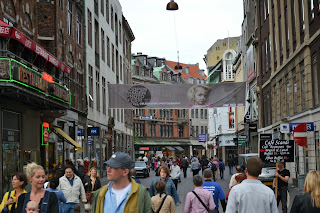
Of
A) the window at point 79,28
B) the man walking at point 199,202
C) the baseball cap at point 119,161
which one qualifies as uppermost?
the window at point 79,28

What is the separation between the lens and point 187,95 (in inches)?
1196

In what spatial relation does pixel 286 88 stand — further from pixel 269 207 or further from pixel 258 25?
pixel 269 207

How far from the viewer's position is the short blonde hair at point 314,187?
6.74 m

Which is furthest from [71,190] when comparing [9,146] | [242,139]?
[242,139]

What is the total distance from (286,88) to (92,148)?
15220 millimetres

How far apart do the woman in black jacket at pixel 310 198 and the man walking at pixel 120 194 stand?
2281 mm

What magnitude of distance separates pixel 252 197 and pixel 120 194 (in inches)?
70.3

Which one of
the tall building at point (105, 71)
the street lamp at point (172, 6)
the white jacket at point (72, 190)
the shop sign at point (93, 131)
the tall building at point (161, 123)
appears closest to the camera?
the white jacket at point (72, 190)

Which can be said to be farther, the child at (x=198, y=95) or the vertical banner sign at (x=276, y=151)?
the child at (x=198, y=95)

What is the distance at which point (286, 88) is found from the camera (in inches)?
1277

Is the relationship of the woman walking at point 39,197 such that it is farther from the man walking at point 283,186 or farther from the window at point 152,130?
the window at point 152,130

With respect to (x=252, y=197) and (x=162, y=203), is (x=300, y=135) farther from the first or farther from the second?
(x=252, y=197)

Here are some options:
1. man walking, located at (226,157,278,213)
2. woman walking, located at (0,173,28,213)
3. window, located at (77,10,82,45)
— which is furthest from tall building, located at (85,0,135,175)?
man walking, located at (226,157,278,213)

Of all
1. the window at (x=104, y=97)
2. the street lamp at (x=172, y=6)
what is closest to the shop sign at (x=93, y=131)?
the window at (x=104, y=97)
